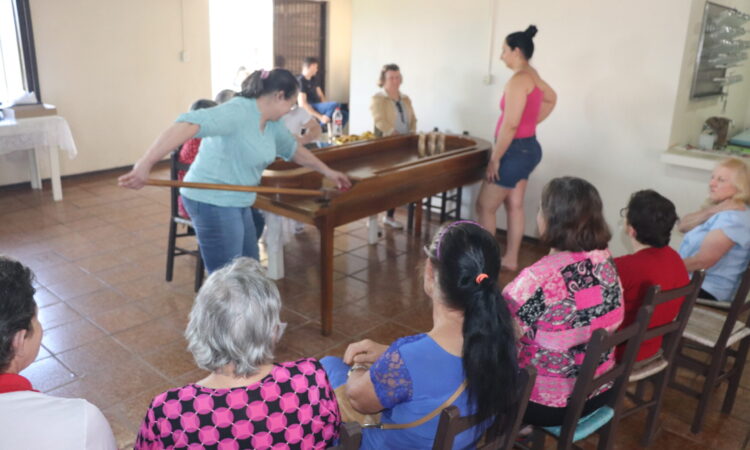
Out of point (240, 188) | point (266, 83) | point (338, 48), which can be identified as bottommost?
point (240, 188)

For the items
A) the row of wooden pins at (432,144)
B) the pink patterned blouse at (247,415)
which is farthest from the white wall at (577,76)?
the pink patterned blouse at (247,415)

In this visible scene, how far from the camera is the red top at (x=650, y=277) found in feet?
7.03

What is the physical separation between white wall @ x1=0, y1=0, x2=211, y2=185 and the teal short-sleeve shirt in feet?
13.7

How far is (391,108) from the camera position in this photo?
4887 mm

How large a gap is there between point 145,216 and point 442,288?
436 centimetres

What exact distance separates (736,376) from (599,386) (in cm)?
124

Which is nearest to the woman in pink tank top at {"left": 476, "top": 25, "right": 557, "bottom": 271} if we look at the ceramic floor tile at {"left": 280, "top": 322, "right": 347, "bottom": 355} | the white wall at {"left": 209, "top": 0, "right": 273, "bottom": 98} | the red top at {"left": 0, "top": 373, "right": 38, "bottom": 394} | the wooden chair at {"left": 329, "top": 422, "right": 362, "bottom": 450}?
the ceramic floor tile at {"left": 280, "top": 322, "right": 347, "bottom": 355}

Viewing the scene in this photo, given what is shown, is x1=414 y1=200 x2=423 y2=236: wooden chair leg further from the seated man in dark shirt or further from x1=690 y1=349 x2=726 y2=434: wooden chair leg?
x1=690 y1=349 x2=726 y2=434: wooden chair leg

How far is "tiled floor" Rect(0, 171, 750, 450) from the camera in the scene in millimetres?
2701

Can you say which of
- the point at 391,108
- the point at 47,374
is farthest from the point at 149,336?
the point at 391,108

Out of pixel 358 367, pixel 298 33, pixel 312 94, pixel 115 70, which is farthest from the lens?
pixel 298 33

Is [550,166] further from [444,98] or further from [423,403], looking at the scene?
[423,403]

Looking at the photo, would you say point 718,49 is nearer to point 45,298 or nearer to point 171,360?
point 171,360

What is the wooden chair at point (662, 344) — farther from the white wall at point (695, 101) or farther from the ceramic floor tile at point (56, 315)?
the ceramic floor tile at point (56, 315)
